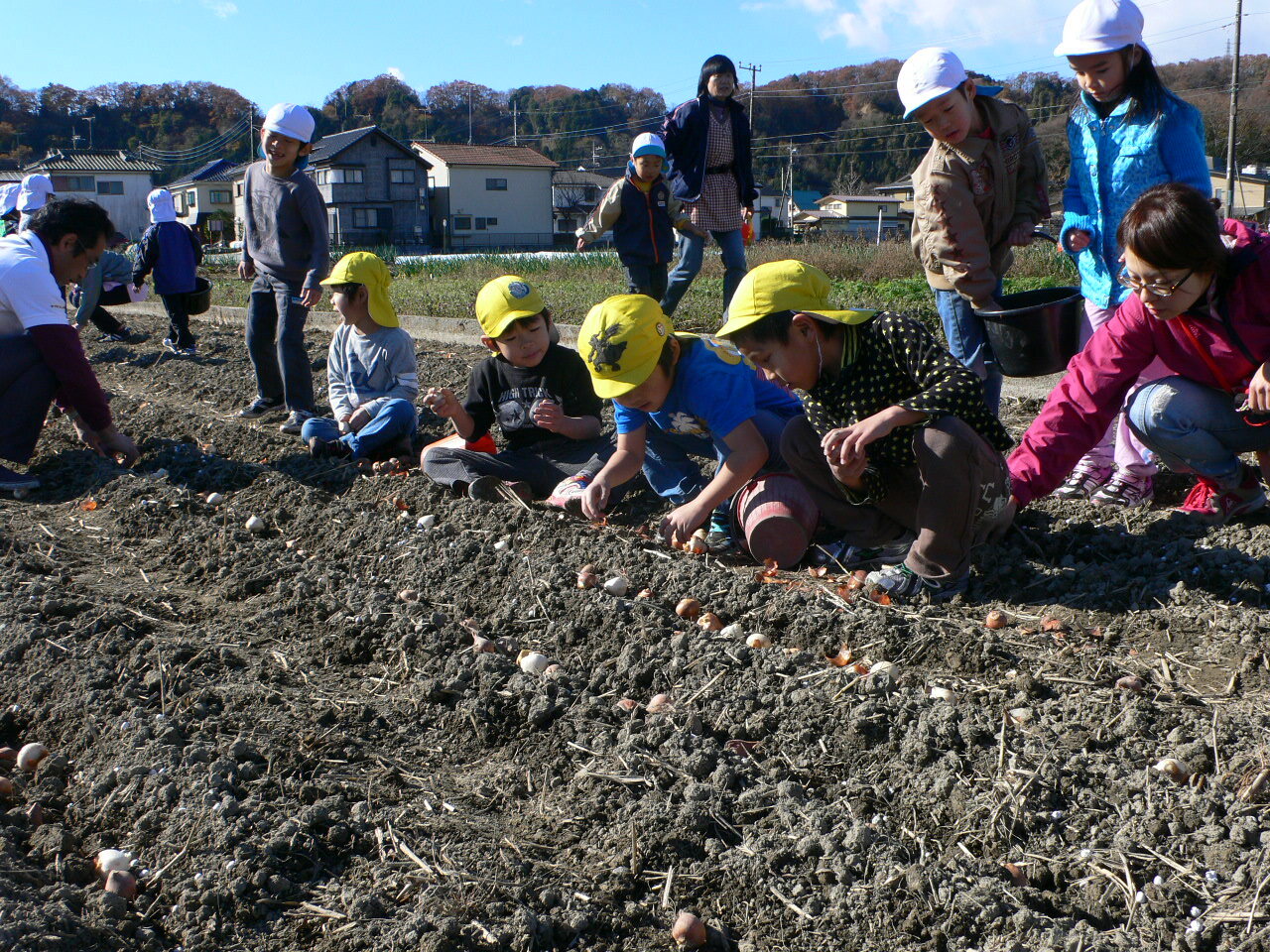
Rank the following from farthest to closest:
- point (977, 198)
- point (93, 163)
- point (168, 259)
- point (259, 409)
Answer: point (93, 163), point (168, 259), point (259, 409), point (977, 198)

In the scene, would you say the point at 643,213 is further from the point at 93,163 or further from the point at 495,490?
the point at 93,163

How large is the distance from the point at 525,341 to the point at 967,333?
1.74m

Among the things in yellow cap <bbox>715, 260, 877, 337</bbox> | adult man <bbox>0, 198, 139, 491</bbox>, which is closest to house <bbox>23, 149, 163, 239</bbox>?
adult man <bbox>0, 198, 139, 491</bbox>

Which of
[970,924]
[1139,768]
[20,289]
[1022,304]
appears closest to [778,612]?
[1139,768]

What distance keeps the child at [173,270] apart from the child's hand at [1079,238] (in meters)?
7.58

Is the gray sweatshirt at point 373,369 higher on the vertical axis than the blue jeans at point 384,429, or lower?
higher

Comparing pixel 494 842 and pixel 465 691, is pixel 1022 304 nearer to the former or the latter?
pixel 465 691

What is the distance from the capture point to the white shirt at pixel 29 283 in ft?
15.5

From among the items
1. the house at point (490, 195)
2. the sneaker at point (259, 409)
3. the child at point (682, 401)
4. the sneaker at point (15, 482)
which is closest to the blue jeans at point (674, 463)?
the child at point (682, 401)

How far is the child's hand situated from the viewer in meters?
3.78

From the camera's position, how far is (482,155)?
65.4 meters

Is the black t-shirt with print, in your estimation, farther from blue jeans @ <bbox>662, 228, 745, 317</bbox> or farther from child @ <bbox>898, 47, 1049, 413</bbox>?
blue jeans @ <bbox>662, 228, 745, 317</bbox>

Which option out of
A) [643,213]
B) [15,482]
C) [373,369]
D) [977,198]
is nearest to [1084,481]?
[977,198]

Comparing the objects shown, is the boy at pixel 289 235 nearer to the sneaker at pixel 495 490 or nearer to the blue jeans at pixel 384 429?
the blue jeans at pixel 384 429
